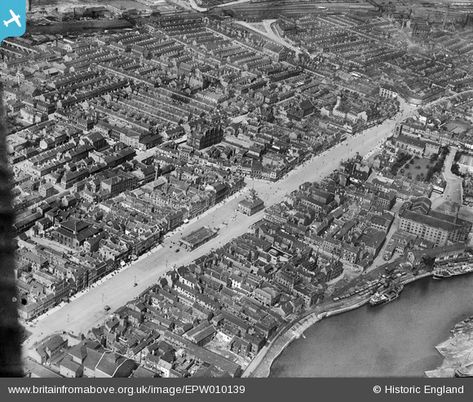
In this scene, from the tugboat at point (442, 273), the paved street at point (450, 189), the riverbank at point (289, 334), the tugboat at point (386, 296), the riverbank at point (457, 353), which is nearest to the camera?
the riverbank at point (289, 334)

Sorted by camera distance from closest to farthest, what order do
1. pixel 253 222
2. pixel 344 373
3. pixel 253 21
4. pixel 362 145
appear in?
pixel 344 373 → pixel 253 222 → pixel 362 145 → pixel 253 21

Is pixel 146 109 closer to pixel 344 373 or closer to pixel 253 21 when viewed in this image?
pixel 253 21

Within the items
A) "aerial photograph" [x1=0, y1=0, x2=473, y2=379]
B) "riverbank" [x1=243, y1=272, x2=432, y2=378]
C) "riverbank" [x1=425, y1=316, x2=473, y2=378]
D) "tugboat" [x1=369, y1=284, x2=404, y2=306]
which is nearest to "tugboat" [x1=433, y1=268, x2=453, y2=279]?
"aerial photograph" [x1=0, y1=0, x2=473, y2=379]

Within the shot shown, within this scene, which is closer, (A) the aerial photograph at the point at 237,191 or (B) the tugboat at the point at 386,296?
(A) the aerial photograph at the point at 237,191

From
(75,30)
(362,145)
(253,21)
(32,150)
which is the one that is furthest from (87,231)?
(253,21)

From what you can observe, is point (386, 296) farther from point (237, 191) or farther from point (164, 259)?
point (237, 191)

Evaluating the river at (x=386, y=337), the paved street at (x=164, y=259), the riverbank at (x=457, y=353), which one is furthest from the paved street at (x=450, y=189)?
A: the riverbank at (x=457, y=353)

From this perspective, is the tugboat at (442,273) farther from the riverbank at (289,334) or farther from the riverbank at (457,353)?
the riverbank at (289,334)
